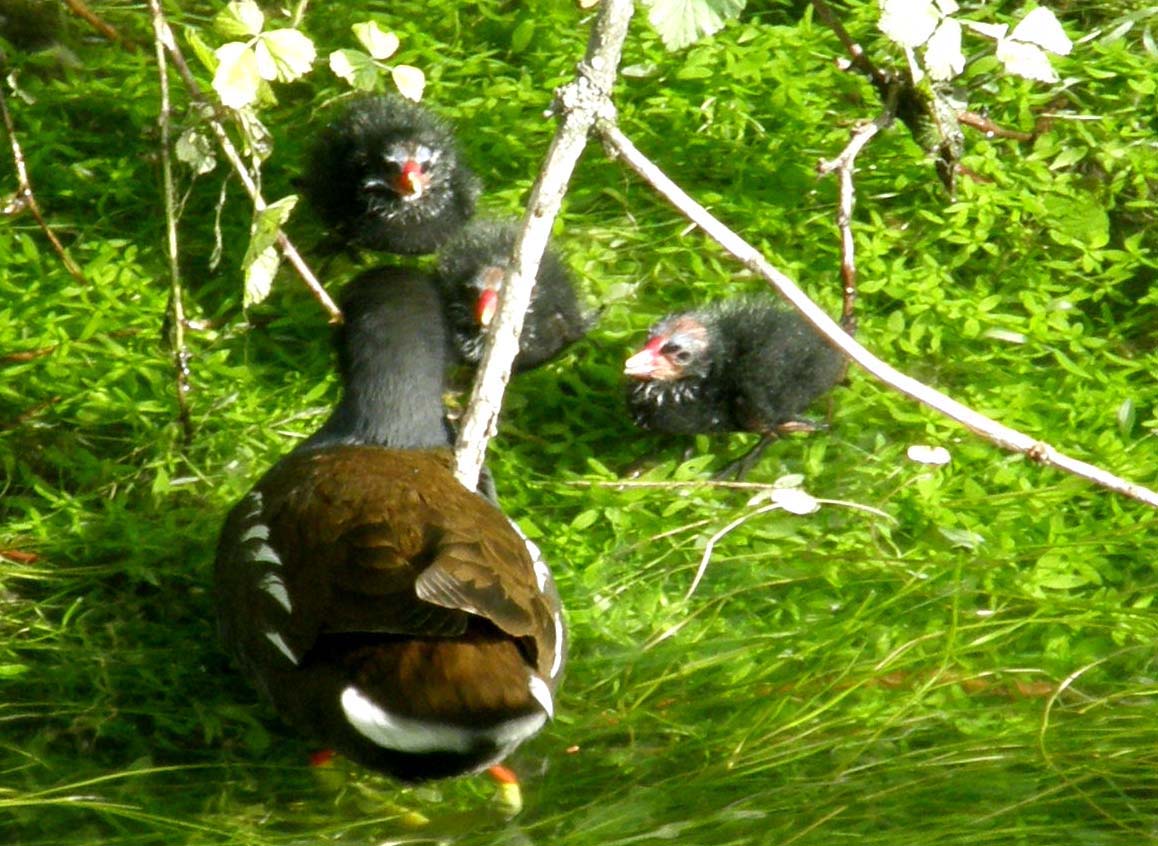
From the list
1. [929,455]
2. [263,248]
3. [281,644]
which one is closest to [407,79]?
[263,248]

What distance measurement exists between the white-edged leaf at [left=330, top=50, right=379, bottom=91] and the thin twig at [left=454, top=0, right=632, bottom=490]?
53 cm

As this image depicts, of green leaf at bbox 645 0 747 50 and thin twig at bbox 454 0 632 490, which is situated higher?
green leaf at bbox 645 0 747 50

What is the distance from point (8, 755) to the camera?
13.3ft

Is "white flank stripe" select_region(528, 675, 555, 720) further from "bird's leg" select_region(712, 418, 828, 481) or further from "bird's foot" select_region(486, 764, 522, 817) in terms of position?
"bird's leg" select_region(712, 418, 828, 481)

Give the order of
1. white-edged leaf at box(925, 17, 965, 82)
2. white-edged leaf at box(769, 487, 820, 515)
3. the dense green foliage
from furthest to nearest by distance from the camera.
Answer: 1. white-edged leaf at box(769, 487, 820, 515)
2. white-edged leaf at box(925, 17, 965, 82)
3. the dense green foliage

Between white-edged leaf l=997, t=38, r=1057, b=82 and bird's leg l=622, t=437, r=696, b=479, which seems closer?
white-edged leaf l=997, t=38, r=1057, b=82

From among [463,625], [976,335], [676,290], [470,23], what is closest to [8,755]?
[463,625]

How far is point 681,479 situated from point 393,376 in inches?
33.3

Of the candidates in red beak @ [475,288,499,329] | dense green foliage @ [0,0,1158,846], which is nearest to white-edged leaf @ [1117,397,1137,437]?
dense green foliage @ [0,0,1158,846]

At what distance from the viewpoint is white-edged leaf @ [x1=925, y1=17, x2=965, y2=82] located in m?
4.22

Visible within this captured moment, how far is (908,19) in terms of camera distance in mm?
4129

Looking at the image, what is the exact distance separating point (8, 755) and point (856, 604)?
2001mm

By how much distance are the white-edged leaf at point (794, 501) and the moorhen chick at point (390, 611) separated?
818mm

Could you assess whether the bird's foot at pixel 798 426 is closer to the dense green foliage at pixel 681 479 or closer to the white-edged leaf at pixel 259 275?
the dense green foliage at pixel 681 479
